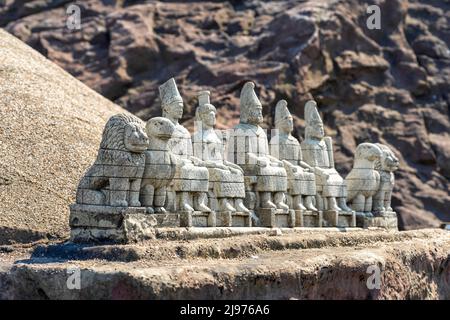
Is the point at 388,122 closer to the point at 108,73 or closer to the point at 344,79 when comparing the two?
the point at 344,79

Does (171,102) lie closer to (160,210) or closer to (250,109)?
(160,210)

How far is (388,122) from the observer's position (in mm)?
34406

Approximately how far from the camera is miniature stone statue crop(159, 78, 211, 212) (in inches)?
735

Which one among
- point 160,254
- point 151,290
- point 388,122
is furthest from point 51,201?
point 388,122

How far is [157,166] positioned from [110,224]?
1.43 m

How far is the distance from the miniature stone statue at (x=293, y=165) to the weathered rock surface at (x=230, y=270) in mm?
1220

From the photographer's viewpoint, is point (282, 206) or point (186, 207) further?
point (282, 206)

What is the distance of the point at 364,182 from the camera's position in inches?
922

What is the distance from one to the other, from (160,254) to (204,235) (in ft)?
6.87

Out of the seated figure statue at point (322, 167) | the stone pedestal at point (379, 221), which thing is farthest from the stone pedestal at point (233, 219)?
the stone pedestal at point (379, 221)

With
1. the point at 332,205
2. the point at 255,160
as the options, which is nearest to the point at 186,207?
the point at 255,160

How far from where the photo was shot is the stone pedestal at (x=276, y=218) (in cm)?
2044

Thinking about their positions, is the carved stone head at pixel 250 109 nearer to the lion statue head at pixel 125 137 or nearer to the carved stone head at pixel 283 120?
the carved stone head at pixel 283 120

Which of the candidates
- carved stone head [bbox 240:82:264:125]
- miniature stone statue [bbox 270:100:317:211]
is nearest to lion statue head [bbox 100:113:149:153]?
carved stone head [bbox 240:82:264:125]
